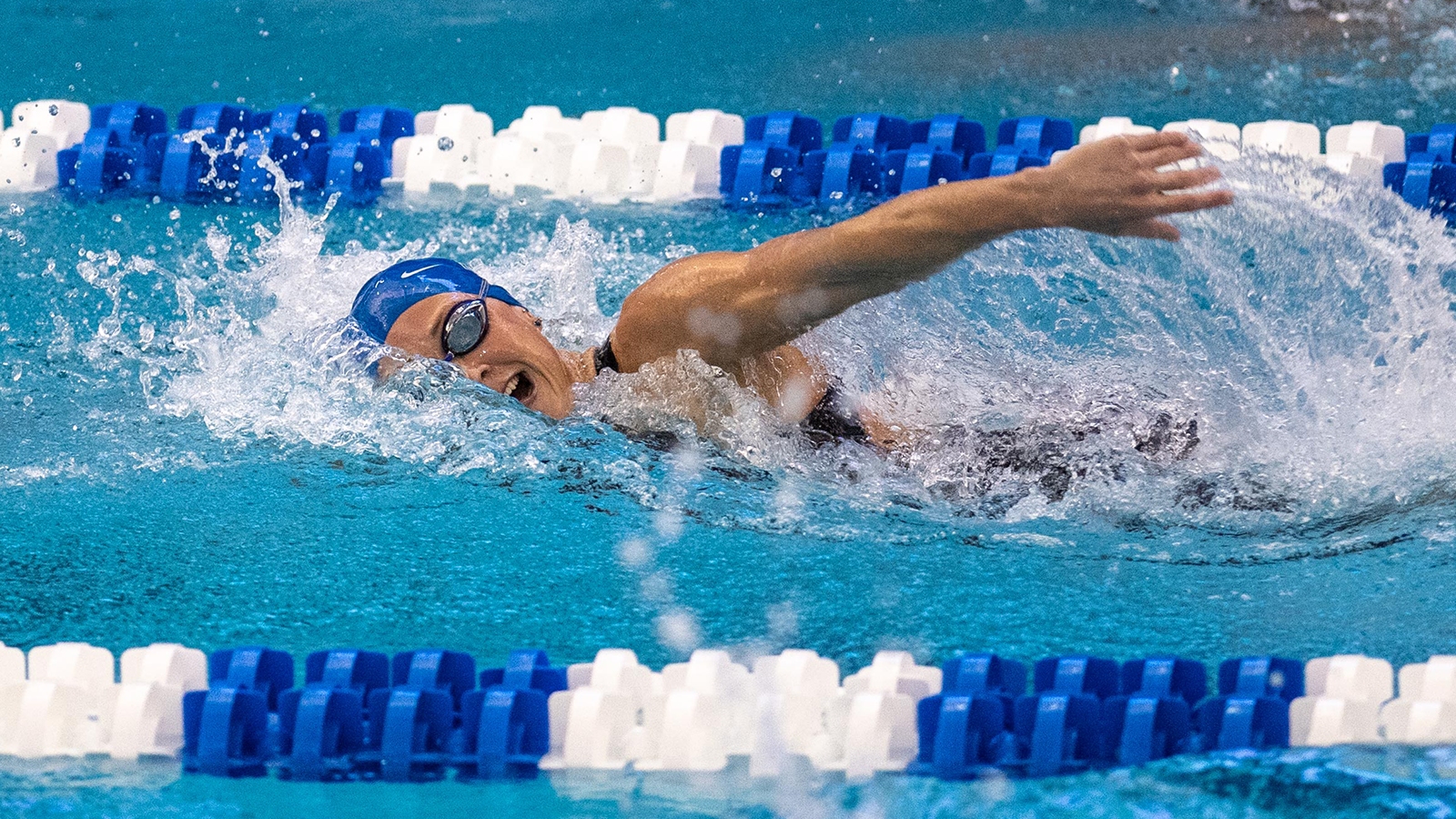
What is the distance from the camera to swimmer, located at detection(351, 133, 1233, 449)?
172 centimetres

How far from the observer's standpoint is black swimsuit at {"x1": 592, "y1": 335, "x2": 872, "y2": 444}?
2.61 m

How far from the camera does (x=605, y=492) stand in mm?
2611

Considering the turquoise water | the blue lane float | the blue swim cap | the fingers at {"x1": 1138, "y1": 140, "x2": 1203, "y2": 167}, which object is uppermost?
the fingers at {"x1": 1138, "y1": 140, "x2": 1203, "y2": 167}

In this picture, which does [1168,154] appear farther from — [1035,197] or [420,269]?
[420,269]

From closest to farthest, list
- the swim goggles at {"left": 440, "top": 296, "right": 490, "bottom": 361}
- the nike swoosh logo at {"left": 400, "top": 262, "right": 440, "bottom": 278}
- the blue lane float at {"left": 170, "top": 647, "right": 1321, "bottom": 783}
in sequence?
the blue lane float at {"left": 170, "top": 647, "right": 1321, "bottom": 783} → the swim goggles at {"left": 440, "top": 296, "right": 490, "bottom": 361} → the nike swoosh logo at {"left": 400, "top": 262, "right": 440, "bottom": 278}

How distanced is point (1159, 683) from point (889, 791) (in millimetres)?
391

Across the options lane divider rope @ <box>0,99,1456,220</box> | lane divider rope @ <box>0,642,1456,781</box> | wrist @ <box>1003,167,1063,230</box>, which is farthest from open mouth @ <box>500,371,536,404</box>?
lane divider rope @ <box>0,99,1456,220</box>

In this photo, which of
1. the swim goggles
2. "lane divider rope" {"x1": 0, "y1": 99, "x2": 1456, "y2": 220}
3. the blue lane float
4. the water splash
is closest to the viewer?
the blue lane float

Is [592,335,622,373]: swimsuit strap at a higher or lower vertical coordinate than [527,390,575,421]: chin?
higher

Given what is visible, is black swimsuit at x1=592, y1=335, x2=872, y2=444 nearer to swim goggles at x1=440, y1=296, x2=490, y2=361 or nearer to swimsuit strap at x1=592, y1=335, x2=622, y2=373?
swimsuit strap at x1=592, y1=335, x2=622, y2=373

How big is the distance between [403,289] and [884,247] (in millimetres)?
1068

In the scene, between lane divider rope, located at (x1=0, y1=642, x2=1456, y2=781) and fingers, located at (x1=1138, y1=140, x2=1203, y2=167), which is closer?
fingers, located at (x1=1138, y1=140, x2=1203, y2=167)

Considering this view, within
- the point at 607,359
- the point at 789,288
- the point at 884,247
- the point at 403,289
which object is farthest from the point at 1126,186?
the point at 403,289

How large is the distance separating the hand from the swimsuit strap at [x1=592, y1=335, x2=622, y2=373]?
1.00 m
